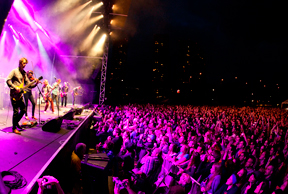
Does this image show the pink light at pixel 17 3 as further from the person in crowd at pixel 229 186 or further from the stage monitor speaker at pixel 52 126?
the person in crowd at pixel 229 186

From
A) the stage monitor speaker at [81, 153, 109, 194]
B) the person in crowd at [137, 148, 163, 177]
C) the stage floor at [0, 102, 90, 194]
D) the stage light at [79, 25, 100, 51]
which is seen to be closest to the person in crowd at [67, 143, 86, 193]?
the stage monitor speaker at [81, 153, 109, 194]

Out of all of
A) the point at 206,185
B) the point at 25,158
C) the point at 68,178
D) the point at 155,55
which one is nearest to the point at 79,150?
the point at 68,178

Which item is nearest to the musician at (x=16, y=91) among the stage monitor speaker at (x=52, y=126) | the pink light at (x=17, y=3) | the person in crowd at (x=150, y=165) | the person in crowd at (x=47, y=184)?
the stage monitor speaker at (x=52, y=126)

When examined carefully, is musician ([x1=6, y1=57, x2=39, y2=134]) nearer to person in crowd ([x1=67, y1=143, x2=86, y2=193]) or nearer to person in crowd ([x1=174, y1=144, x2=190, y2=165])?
person in crowd ([x1=67, y1=143, x2=86, y2=193])

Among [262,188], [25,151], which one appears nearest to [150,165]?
[262,188]

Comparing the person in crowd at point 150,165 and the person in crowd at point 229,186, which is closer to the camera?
the person in crowd at point 229,186

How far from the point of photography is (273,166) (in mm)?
3877

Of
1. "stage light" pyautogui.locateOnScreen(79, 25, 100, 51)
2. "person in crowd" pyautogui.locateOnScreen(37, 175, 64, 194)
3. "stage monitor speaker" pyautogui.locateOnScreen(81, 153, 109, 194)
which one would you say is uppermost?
"stage light" pyautogui.locateOnScreen(79, 25, 100, 51)

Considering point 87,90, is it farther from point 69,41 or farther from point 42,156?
point 42,156

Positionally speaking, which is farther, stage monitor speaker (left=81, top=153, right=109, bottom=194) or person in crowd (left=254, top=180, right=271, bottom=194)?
person in crowd (left=254, top=180, right=271, bottom=194)

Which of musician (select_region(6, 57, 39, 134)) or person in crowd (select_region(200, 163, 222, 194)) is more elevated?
musician (select_region(6, 57, 39, 134))

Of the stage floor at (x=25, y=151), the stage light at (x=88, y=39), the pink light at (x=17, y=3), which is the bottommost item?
the stage floor at (x=25, y=151)

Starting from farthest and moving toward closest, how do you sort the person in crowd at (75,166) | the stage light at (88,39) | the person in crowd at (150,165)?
1. the stage light at (88,39)
2. the person in crowd at (150,165)
3. the person in crowd at (75,166)

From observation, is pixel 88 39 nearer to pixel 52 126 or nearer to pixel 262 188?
pixel 52 126
